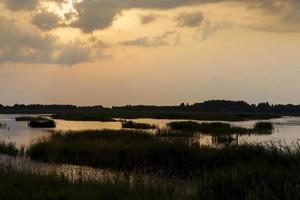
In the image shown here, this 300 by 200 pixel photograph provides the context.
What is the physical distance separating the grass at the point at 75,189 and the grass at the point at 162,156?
5678 millimetres

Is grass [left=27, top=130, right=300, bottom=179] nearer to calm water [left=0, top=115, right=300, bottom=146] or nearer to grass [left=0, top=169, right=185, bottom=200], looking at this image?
calm water [left=0, top=115, right=300, bottom=146]

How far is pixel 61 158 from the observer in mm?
22969

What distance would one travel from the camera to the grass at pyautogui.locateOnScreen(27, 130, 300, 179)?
1862 cm

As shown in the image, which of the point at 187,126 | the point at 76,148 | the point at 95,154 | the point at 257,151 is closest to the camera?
the point at 257,151

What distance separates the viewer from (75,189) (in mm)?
11305

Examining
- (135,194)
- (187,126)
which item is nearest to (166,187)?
(135,194)

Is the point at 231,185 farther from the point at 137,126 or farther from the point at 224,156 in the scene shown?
the point at 137,126

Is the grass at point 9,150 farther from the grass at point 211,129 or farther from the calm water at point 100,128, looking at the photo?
the grass at point 211,129

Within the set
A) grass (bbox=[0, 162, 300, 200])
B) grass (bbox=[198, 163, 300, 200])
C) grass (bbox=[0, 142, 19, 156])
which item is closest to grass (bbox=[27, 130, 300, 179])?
grass (bbox=[0, 142, 19, 156])

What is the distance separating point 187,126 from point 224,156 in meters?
31.7

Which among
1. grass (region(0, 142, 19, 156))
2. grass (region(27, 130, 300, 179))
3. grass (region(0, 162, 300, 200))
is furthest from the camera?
grass (region(0, 142, 19, 156))

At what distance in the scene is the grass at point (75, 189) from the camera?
10609 mm

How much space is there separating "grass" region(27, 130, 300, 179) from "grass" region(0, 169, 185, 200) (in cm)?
568

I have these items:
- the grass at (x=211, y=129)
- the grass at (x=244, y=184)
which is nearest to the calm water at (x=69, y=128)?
the grass at (x=211, y=129)
